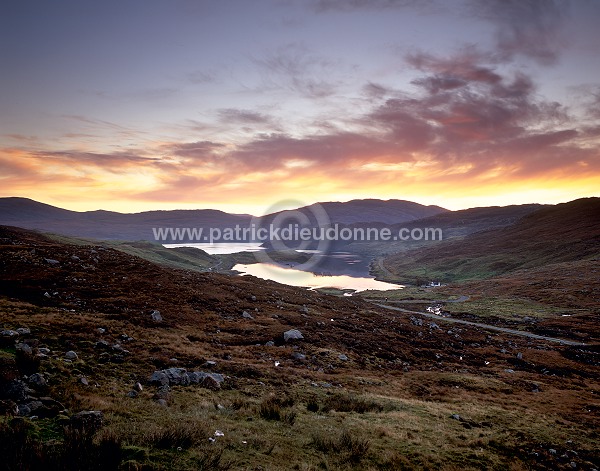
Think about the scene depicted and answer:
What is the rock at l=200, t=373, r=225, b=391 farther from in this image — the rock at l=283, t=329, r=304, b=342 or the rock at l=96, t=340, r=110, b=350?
the rock at l=283, t=329, r=304, b=342

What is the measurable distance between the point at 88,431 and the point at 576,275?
130013 millimetres

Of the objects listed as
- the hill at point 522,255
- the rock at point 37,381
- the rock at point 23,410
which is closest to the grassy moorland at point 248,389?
the rock at point 37,381

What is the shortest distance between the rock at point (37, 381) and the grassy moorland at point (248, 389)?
0.04 meters

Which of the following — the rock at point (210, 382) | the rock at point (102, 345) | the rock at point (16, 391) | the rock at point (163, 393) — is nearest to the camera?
the rock at point (16, 391)

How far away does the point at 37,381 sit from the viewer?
11.8 meters

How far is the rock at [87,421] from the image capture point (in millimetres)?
9484

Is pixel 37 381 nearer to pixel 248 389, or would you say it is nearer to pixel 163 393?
pixel 163 393

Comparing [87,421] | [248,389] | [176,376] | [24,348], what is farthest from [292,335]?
[87,421]

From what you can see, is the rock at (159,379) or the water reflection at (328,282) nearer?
the rock at (159,379)

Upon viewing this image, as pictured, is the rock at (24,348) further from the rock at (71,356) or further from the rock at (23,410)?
the rock at (23,410)

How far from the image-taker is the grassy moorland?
9906 millimetres

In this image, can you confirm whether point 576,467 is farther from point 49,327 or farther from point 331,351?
point 49,327

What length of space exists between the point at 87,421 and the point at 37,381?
372 centimetres

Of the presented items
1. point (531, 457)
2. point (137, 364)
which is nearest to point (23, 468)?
point (137, 364)
